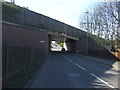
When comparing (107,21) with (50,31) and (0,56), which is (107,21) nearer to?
(50,31)

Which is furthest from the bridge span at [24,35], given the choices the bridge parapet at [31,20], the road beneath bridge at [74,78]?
the road beneath bridge at [74,78]

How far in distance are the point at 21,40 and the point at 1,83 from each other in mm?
22667

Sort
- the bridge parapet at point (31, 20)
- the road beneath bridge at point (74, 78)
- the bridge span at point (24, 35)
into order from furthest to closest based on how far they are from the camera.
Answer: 1. the bridge parapet at point (31, 20)
2. the bridge span at point (24, 35)
3. the road beneath bridge at point (74, 78)

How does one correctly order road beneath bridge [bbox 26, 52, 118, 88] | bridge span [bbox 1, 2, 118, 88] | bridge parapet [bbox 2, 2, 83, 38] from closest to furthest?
1. road beneath bridge [bbox 26, 52, 118, 88]
2. bridge span [bbox 1, 2, 118, 88]
3. bridge parapet [bbox 2, 2, 83, 38]

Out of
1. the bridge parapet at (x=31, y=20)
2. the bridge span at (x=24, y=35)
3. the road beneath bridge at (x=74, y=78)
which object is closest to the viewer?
the road beneath bridge at (x=74, y=78)

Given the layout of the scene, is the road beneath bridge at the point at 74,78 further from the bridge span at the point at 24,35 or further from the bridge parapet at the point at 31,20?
the bridge parapet at the point at 31,20

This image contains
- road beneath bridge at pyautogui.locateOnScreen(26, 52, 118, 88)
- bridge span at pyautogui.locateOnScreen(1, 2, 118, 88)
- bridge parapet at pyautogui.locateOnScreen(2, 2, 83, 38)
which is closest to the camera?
road beneath bridge at pyautogui.locateOnScreen(26, 52, 118, 88)

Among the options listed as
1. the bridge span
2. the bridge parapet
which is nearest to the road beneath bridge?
the bridge span

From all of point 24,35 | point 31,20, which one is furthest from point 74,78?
point 31,20

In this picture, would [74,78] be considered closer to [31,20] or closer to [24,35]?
[24,35]

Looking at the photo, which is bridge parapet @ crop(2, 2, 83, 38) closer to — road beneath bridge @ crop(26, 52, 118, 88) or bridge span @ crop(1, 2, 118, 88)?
bridge span @ crop(1, 2, 118, 88)

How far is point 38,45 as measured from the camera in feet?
137

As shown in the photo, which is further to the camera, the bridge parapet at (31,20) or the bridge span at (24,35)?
the bridge parapet at (31,20)

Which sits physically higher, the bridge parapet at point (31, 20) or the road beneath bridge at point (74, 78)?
the bridge parapet at point (31, 20)
